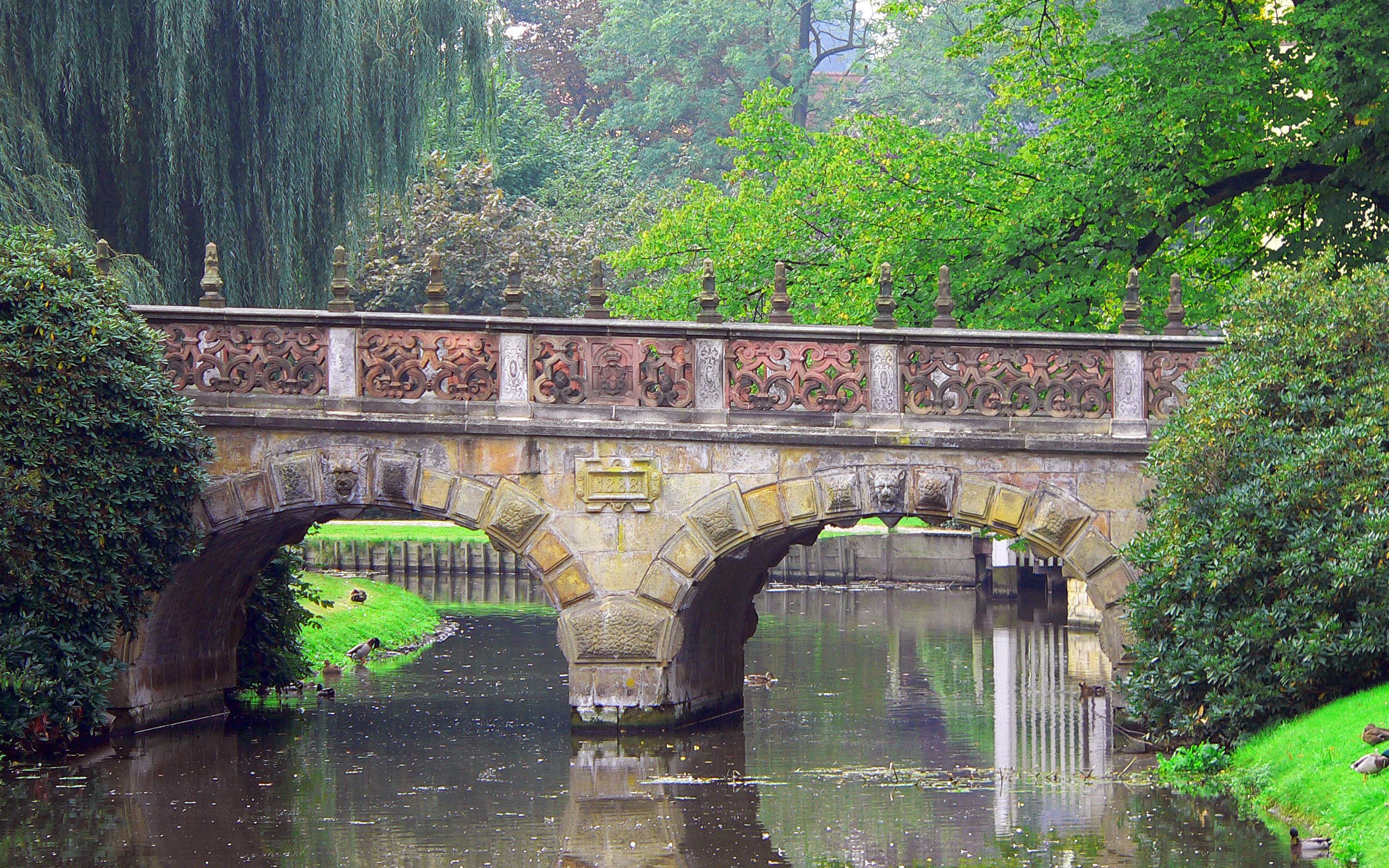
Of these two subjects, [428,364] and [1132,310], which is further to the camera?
[428,364]

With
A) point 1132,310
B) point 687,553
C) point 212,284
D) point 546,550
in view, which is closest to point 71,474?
point 212,284

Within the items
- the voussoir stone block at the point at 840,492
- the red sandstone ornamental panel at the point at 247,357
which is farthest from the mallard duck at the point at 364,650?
the voussoir stone block at the point at 840,492

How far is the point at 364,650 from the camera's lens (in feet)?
80.0

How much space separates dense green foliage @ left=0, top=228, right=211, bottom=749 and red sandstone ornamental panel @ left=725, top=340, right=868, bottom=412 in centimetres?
446

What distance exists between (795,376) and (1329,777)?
5.79m

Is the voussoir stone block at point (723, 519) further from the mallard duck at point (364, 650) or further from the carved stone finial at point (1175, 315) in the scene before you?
the mallard duck at point (364, 650)

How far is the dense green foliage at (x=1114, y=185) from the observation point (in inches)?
774

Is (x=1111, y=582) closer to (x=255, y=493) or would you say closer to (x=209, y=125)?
(x=255, y=493)

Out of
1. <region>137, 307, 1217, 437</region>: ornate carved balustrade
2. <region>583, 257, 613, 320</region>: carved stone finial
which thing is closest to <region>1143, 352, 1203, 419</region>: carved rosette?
<region>137, 307, 1217, 437</region>: ornate carved balustrade

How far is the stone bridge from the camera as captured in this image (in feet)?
51.5

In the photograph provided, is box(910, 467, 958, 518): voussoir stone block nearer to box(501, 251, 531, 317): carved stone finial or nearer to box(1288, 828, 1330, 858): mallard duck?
box(501, 251, 531, 317): carved stone finial

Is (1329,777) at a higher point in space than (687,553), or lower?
lower

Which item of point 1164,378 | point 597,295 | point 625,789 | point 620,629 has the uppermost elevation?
point 597,295

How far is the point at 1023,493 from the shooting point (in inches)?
619
